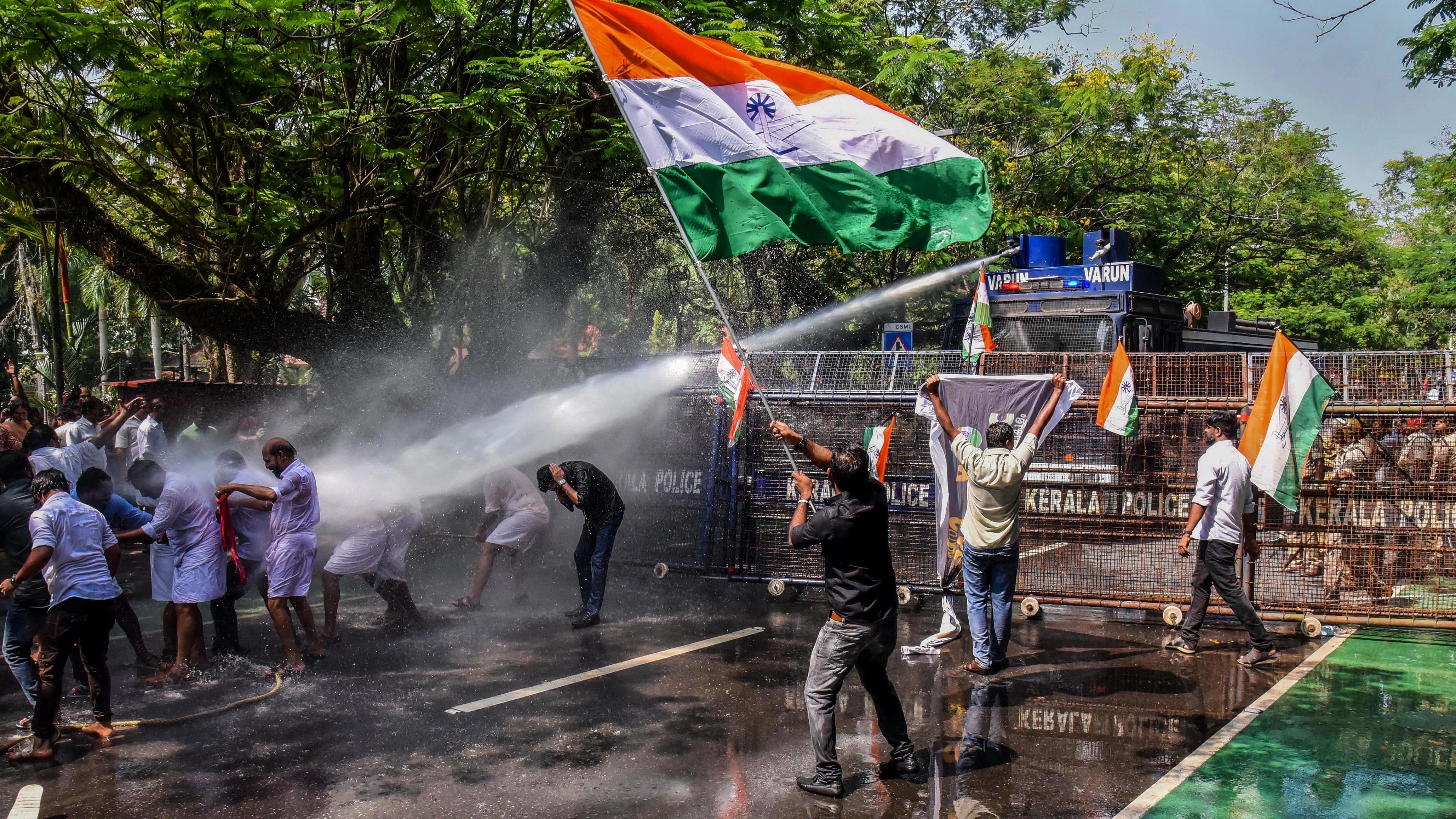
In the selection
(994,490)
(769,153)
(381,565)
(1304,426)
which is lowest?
(381,565)

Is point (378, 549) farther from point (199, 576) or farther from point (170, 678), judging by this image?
point (170, 678)

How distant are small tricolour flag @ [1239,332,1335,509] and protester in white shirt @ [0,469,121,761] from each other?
8102 millimetres

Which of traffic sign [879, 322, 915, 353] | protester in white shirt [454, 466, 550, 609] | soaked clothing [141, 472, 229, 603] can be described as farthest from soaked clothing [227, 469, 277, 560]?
traffic sign [879, 322, 915, 353]

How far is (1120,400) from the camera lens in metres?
8.76

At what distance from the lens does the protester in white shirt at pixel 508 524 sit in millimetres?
10031

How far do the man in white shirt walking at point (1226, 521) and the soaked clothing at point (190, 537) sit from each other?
23.7ft

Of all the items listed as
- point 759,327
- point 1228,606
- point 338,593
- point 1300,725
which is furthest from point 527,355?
point 1300,725

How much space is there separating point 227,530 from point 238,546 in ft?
1.62

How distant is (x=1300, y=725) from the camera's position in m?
6.50

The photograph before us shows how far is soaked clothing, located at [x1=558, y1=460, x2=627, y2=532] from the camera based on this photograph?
947cm

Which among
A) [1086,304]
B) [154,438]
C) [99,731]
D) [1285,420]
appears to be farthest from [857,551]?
[154,438]

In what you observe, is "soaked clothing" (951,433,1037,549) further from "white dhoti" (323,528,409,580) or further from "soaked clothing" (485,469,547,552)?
"white dhoti" (323,528,409,580)

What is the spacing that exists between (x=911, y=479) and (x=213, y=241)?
30.3 feet

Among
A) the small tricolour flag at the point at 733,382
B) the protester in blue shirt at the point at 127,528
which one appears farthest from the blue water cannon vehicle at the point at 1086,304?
the protester in blue shirt at the point at 127,528
